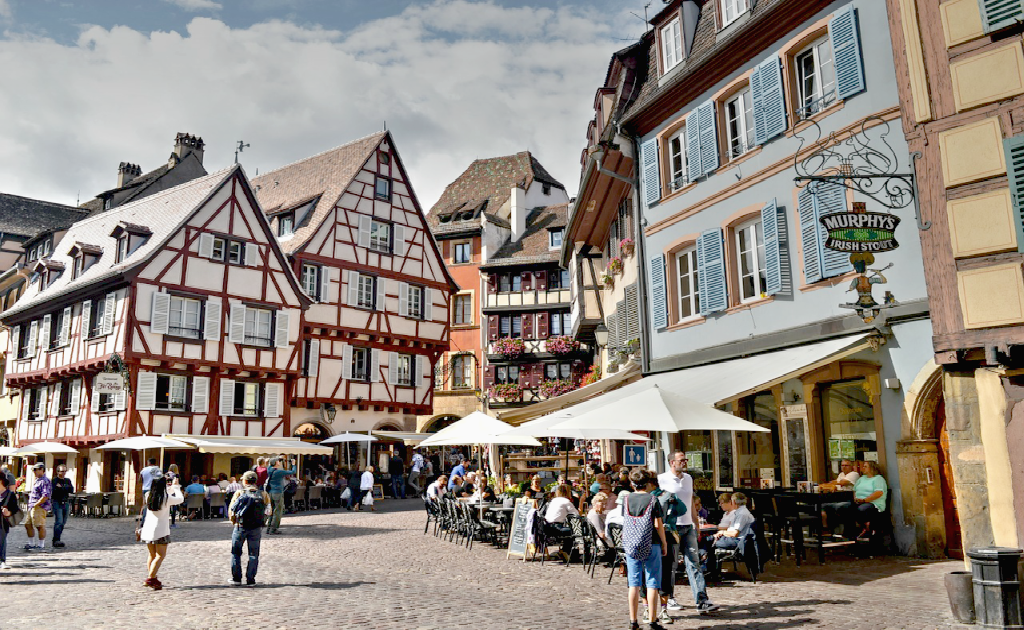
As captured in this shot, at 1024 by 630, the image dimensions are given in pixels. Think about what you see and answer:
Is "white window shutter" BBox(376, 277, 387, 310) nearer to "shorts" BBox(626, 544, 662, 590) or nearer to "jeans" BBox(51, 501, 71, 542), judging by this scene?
"jeans" BBox(51, 501, 71, 542)

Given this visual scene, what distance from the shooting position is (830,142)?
40.5 ft

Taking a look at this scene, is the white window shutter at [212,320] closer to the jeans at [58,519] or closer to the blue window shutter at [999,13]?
the jeans at [58,519]

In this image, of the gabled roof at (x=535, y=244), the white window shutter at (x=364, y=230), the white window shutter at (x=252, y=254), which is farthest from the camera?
the gabled roof at (x=535, y=244)

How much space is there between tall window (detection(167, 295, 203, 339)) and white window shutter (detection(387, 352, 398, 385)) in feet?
26.4

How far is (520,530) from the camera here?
1267 cm

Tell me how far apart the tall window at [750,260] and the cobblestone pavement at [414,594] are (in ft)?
14.7

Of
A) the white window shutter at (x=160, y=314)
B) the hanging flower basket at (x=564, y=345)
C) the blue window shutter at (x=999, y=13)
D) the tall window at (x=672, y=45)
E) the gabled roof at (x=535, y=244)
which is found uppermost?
the gabled roof at (x=535, y=244)

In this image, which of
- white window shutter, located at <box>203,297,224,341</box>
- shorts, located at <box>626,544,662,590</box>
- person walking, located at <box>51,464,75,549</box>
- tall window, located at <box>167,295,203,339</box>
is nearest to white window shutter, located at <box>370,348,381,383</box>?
white window shutter, located at <box>203,297,224,341</box>

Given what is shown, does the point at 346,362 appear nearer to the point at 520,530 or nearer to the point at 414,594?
the point at 520,530

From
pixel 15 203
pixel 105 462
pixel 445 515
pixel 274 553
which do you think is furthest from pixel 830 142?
pixel 15 203

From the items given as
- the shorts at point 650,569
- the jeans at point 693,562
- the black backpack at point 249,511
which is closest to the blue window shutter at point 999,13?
the jeans at point 693,562

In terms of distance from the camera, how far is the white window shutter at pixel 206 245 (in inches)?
1084

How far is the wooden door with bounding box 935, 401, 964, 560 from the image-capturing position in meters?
10.8

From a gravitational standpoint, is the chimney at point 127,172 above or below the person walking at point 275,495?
above
